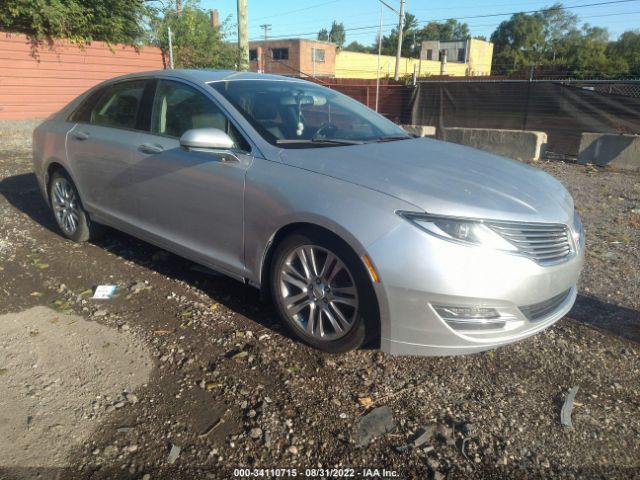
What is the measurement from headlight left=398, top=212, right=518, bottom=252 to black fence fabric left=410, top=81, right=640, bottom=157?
9803 mm

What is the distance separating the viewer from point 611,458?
2.34m

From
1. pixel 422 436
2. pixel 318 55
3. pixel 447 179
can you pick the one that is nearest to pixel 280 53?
pixel 318 55

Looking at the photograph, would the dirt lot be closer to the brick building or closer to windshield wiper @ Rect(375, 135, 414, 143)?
windshield wiper @ Rect(375, 135, 414, 143)

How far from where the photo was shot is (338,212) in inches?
110

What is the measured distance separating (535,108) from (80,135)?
10.6 meters

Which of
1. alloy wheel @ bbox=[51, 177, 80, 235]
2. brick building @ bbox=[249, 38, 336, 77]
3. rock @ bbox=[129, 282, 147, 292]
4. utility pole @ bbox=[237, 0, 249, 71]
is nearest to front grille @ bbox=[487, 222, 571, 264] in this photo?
rock @ bbox=[129, 282, 147, 292]

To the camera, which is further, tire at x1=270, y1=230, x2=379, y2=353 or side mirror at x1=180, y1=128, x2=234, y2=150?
side mirror at x1=180, y1=128, x2=234, y2=150

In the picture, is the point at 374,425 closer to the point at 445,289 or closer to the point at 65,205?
the point at 445,289

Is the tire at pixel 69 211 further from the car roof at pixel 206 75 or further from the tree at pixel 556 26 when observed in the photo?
the tree at pixel 556 26

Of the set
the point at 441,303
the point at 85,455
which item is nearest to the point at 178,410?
the point at 85,455

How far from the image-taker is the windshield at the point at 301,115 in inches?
137

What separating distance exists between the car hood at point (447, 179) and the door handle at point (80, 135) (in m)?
2.45

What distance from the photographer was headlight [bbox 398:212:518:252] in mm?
2594

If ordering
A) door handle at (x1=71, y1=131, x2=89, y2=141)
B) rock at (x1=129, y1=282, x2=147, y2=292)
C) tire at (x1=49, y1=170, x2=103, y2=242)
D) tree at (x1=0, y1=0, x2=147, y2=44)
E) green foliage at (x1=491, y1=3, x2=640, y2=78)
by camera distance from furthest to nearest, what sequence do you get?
green foliage at (x1=491, y1=3, x2=640, y2=78)
tree at (x1=0, y1=0, x2=147, y2=44)
tire at (x1=49, y1=170, x2=103, y2=242)
door handle at (x1=71, y1=131, x2=89, y2=141)
rock at (x1=129, y1=282, x2=147, y2=292)
